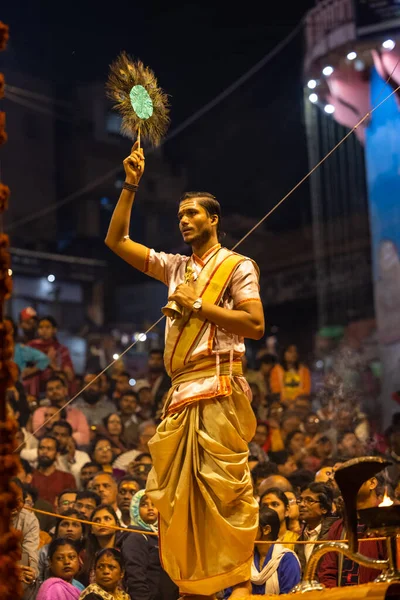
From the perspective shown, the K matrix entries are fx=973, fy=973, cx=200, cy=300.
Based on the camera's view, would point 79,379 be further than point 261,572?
Yes

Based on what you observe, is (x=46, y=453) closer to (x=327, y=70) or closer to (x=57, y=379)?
(x=57, y=379)

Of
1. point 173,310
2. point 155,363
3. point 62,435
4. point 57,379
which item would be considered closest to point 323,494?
point 173,310

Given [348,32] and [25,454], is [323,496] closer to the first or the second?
[25,454]

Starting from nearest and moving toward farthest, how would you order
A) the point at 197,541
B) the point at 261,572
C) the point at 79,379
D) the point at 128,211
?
the point at 197,541, the point at 128,211, the point at 261,572, the point at 79,379

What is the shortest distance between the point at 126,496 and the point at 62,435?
177 cm

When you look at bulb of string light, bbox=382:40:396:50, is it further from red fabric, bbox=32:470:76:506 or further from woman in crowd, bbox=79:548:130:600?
woman in crowd, bbox=79:548:130:600

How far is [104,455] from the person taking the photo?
9.41 meters

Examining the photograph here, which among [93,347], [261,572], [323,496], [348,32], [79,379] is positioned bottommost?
[261,572]

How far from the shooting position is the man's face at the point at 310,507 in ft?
22.3

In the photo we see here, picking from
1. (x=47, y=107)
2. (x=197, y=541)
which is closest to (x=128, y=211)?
(x=197, y=541)

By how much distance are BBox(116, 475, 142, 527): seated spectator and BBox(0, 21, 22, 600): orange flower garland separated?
15.2 ft

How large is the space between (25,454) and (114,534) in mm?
2433

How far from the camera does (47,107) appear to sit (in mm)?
18641

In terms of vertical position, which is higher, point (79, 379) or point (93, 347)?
point (93, 347)
